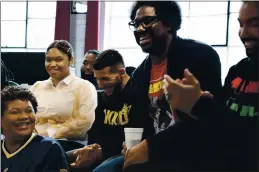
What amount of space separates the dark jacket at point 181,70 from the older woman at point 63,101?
0.68 metres

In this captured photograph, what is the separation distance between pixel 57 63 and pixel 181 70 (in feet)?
3.58

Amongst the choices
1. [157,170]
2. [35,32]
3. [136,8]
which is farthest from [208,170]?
[35,32]

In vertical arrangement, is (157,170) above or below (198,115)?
below

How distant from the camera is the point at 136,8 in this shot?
138cm

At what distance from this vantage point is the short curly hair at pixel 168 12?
1.32m

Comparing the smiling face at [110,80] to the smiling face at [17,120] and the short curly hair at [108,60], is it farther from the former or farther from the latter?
the smiling face at [17,120]

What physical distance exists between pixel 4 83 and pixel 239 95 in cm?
143

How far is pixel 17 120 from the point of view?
1.55m

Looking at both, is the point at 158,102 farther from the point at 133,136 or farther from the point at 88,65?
the point at 88,65

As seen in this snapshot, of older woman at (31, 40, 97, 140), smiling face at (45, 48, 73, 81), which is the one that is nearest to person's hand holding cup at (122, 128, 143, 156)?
older woman at (31, 40, 97, 140)

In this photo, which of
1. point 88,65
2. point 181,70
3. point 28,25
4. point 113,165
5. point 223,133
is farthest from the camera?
point 28,25

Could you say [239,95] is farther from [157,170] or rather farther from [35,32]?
[35,32]

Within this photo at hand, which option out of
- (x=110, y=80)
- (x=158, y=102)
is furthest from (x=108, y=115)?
(x=158, y=102)

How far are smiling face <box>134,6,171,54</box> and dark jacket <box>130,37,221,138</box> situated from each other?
4 centimetres
